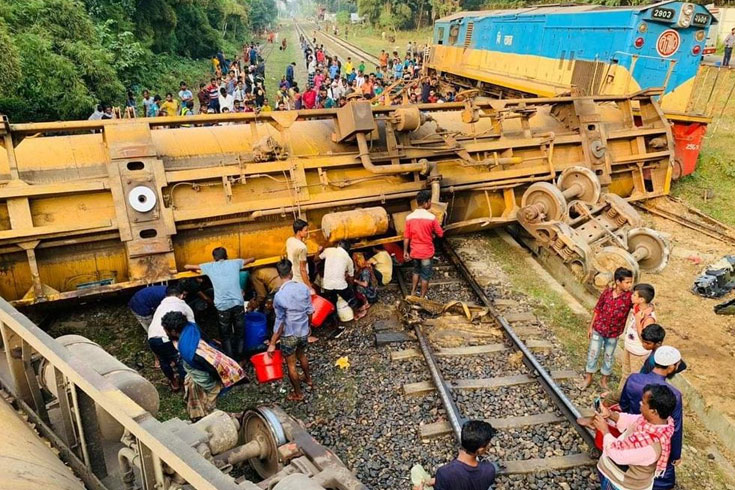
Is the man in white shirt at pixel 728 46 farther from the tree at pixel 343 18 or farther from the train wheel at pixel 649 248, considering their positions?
the tree at pixel 343 18

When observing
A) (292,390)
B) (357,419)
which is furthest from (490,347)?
(292,390)

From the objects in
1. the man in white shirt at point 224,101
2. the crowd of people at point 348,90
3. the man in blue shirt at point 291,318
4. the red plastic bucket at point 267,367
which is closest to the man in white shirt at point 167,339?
the red plastic bucket at point 267,367

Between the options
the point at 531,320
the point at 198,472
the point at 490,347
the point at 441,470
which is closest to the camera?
the point at 198,472

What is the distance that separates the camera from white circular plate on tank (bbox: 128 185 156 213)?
590cm

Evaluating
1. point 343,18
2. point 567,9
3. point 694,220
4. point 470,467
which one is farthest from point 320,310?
point 343,18

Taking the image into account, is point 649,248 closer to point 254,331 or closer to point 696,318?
point 696,318

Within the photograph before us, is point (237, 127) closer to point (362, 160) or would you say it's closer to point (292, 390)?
point (362, 160)

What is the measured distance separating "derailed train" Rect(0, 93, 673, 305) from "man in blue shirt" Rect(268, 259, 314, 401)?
1.37 m

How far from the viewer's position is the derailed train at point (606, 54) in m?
11.7

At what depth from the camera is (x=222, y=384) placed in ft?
16.0

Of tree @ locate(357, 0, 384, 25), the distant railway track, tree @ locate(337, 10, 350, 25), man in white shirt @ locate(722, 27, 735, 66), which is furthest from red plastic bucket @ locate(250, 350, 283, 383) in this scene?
tree @ locate(337, 10, 350, 25)

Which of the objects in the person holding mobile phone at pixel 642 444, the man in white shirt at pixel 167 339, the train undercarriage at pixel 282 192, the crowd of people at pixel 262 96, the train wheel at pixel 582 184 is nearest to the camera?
the person holding mobile phone at pixel 642 444

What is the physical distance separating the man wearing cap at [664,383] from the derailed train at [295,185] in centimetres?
298

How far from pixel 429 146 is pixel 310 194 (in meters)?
1.98
